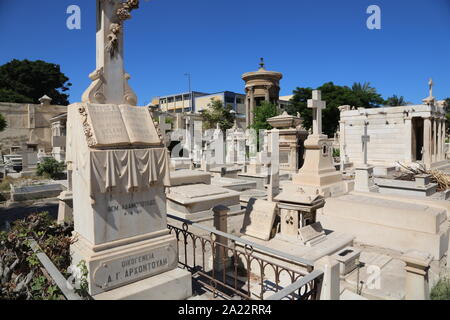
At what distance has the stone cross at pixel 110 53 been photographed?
3.60m

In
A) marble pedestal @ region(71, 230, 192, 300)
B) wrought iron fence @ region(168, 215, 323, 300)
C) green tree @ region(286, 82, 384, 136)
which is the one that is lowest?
wrought iron fence @ region(168, 215, 323, 300)

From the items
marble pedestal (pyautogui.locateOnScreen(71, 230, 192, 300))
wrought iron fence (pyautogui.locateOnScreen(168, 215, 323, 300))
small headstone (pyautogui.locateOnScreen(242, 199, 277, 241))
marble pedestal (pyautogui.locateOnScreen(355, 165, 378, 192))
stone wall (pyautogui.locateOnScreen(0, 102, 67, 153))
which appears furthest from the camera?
stone wall (pyautogui.locateOnScreen(0, 102, 67, 153))

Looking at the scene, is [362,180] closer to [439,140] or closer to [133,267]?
[133,267]

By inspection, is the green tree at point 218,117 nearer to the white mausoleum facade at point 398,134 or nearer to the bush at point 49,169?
the white mausoleum facade at point 398,134

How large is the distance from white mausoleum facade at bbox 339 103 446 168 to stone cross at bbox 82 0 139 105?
798 inches

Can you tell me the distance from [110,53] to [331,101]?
40.5 meters

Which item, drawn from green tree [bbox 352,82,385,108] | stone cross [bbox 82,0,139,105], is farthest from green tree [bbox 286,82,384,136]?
stone cross [bbox 82,0,139,105]

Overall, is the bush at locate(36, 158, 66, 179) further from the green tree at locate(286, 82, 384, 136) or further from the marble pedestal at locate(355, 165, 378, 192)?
the green tree at locate(286, 82, 384, 136)

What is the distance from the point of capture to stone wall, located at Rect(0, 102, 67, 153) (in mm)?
29484

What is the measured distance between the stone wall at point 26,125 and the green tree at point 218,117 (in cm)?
1813

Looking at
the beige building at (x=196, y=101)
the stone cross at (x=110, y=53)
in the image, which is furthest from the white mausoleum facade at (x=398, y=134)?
the beige building at (x=196, y=101)

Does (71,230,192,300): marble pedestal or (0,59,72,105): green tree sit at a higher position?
(0,59,72,105): green tree

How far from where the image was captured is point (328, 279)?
2701 millimetres

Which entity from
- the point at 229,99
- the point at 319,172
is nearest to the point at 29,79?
the point at 229,99
